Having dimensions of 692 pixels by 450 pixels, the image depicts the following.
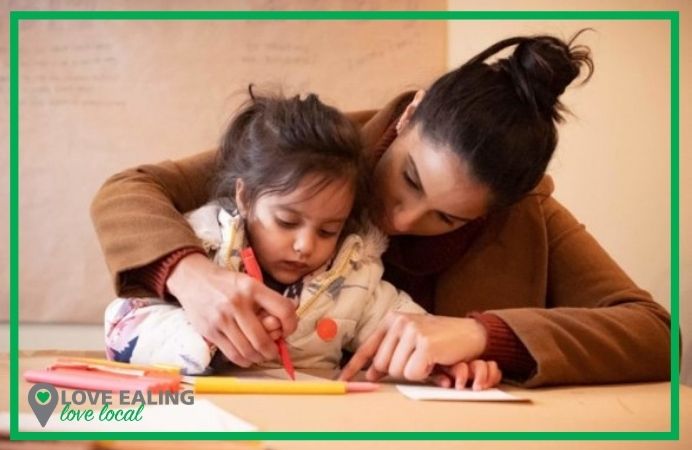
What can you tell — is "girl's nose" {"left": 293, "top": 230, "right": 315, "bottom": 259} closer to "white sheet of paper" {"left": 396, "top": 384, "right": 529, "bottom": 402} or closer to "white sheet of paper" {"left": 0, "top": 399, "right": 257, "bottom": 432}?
"white sheet of paper" {"left": 396, "top": 384, "right": 529, "bottom": 402}

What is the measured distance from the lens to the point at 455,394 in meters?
0.67

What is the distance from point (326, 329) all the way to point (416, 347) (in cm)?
17

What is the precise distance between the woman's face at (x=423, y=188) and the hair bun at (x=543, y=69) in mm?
129

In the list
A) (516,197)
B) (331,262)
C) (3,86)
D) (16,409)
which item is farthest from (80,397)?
(3,86)

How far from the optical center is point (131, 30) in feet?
6.16

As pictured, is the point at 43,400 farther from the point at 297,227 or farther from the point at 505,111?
the point at 505,111

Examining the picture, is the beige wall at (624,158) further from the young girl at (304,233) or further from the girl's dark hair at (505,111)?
the young girl at (304,233)

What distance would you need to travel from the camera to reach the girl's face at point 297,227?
86 cm

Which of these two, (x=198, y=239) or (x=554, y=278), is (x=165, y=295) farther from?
(x=554, y=278)

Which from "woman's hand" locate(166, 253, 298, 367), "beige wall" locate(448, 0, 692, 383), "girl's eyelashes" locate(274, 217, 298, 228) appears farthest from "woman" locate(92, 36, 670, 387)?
"beige wall" locate(448, 0, 692, 383)

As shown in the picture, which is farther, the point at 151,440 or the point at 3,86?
the point at 3,86

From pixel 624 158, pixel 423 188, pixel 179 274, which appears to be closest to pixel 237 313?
pixel 179 274

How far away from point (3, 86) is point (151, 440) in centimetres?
176

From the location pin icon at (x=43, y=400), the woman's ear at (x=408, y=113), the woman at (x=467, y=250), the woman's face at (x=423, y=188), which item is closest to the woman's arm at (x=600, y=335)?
the woman at (x=467, y=250)
